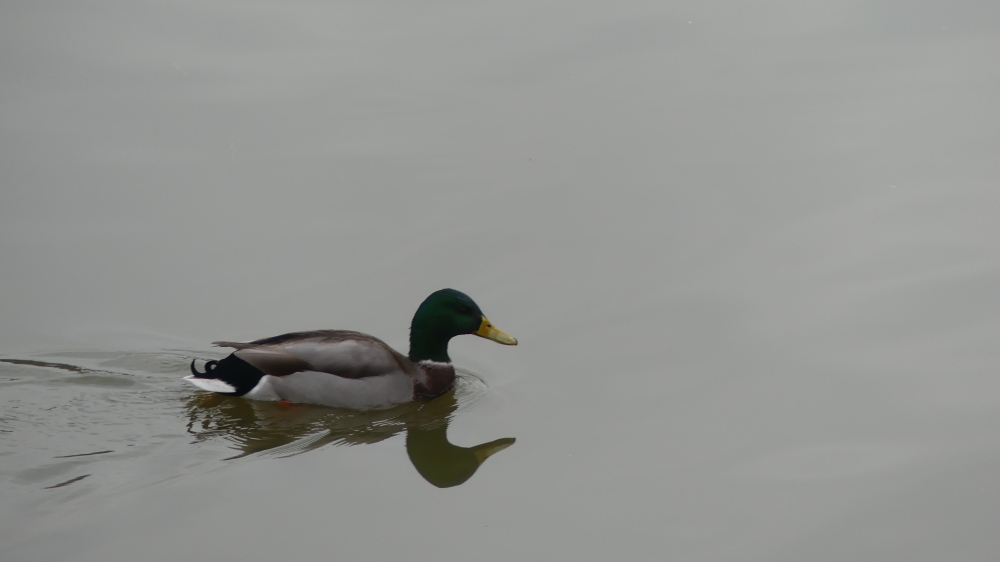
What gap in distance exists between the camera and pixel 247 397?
8.16 metres

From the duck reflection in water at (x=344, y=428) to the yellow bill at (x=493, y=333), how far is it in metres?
0.37

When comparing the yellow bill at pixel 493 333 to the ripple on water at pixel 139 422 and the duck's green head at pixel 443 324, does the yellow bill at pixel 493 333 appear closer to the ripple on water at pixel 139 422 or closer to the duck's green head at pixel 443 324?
the duck's green head at pixel 443 324

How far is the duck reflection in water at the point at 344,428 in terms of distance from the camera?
721 centimetres

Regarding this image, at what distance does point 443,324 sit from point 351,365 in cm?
Answer: 78

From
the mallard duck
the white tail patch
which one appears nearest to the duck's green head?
the mallard duck

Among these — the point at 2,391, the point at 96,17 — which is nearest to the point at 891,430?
the point at 2,391

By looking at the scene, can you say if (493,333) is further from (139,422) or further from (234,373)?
(139,422)

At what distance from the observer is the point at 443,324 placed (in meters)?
8.38

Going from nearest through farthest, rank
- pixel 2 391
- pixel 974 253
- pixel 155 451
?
pixel 155 451
pixel 2 391
pixel 974 253

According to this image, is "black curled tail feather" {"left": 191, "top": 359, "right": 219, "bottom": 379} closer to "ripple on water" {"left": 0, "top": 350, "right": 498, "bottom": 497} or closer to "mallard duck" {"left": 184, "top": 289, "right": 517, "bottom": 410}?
"mallard duck" {"left": 184, "top": 289, "right": 517, "bottom": 410}

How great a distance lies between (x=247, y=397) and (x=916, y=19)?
825cm

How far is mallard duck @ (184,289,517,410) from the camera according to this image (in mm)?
7895

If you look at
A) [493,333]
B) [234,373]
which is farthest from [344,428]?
[493,333]

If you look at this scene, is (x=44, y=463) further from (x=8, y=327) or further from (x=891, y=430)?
(x=891, y=430)
